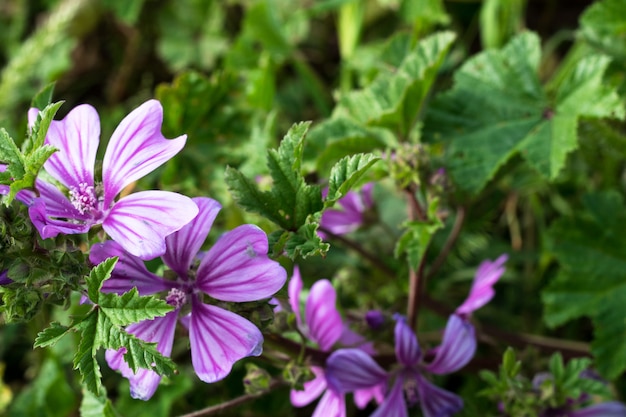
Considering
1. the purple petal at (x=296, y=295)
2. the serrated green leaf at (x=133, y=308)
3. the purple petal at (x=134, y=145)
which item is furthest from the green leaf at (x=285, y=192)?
the purple petal at (x=296, y=295)

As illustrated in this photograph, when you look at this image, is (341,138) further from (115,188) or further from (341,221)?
(115,188)

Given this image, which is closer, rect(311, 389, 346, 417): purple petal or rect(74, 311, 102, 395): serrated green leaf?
rect(74, 311, 102, 395): serrated green leaf

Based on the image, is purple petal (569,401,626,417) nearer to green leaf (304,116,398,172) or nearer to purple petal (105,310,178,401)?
green leaf (304,116,398,172)

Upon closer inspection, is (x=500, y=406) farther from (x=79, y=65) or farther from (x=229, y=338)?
(x=79, y=65)

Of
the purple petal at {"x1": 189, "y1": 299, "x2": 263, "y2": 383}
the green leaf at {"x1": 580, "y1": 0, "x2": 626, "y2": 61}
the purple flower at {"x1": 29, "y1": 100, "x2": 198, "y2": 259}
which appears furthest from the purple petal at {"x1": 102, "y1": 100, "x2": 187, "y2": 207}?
the green leaf at {"x1": 580, "y1": 0, "x2": 626, "y2": 61}

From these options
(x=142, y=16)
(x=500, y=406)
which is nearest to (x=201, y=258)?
(x=500, y=406)
